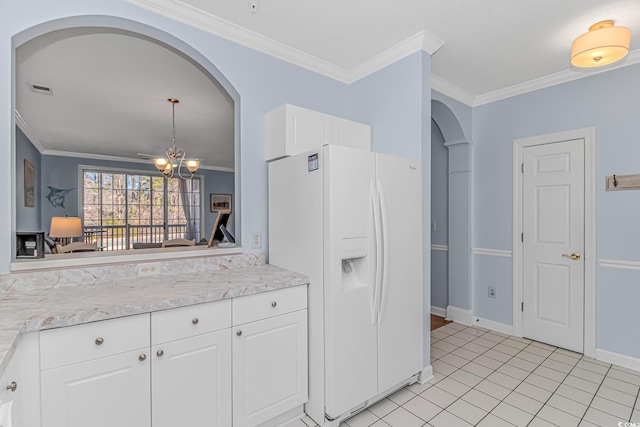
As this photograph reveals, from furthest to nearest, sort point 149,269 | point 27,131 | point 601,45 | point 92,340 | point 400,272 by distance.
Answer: point 27,131
point 400,272
point 601,45
point 149,269
point 92,340

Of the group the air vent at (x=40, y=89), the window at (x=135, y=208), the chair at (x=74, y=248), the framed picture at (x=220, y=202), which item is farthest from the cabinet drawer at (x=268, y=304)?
the framed picture at (x=220, y=202)

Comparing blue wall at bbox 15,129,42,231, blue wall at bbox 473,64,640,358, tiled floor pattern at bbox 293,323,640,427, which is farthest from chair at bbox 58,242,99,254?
blue wall at bbox 473,64,640,358

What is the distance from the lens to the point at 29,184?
193 inches

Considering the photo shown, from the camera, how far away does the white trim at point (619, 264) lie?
261cm

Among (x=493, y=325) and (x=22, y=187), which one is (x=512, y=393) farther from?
(x=22, y=187)

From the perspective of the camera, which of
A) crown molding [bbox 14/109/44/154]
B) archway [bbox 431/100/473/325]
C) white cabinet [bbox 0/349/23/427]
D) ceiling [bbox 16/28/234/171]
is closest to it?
white cabinet [bbox 0/349/23/427]

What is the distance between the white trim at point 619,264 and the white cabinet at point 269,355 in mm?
2725

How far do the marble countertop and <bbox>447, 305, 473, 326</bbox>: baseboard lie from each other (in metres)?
2.58

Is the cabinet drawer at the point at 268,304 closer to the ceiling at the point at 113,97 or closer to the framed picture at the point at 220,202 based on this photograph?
the ceiling at the point at 113,97

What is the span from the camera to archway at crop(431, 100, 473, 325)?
144 inches

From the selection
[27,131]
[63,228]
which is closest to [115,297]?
[63,228]

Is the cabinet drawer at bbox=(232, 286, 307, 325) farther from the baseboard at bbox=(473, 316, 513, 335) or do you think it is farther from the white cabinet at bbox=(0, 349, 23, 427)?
the baseboard at bbox=(473, 316, 513, 335)

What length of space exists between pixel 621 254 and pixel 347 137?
2.57 m

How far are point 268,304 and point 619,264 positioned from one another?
301 centimetres
